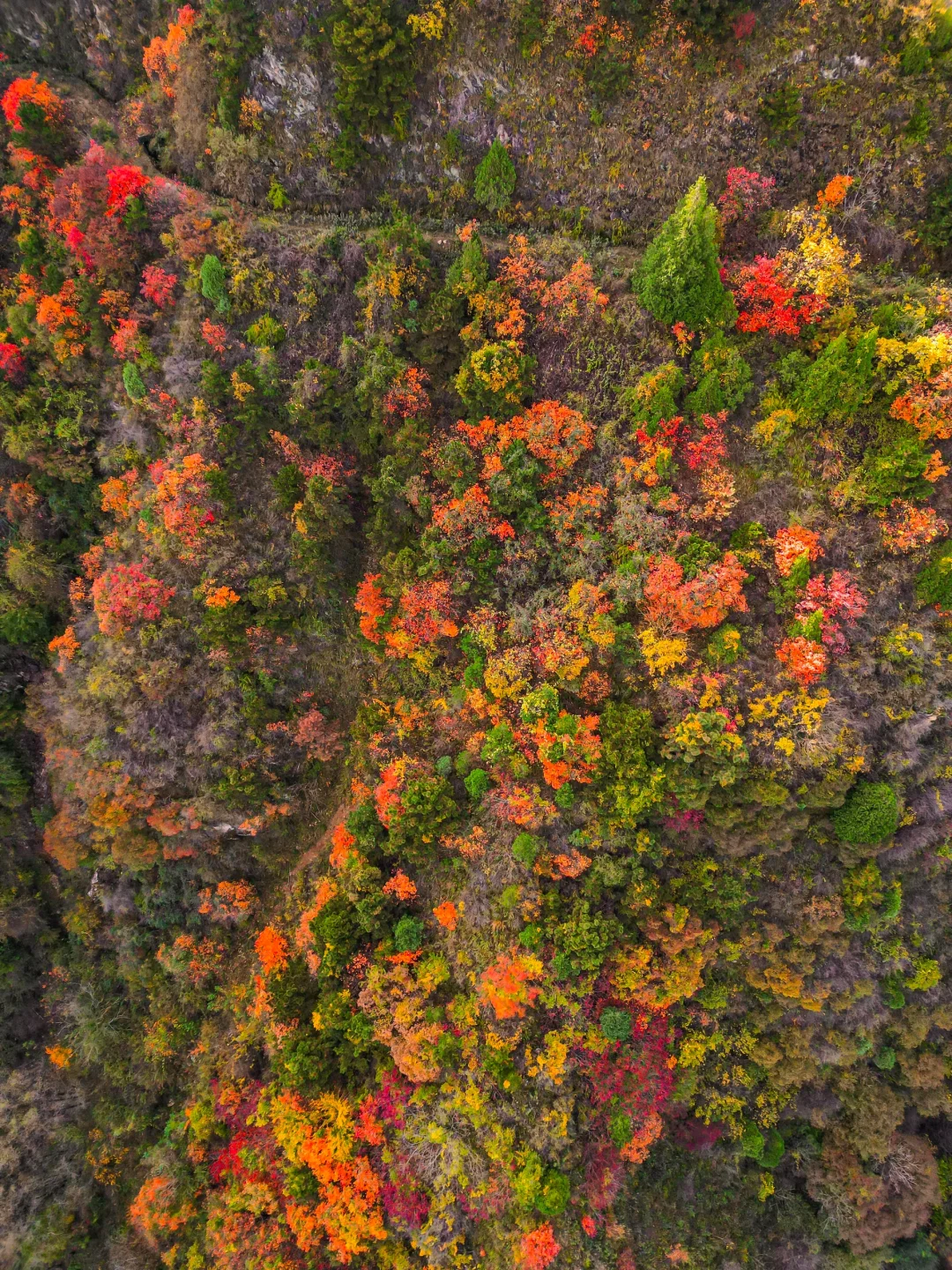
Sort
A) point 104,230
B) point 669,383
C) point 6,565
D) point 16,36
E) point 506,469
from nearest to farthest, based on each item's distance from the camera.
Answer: point 669,383, point 506,469, point 104,230, point 16,36, point 6,565

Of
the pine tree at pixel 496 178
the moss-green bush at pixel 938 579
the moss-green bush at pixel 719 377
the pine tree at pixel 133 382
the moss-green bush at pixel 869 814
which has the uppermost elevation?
the pine tree at pixel 496 178

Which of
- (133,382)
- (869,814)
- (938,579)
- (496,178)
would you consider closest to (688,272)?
(496,178)

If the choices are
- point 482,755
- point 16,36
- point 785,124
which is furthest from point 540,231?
point 16,36

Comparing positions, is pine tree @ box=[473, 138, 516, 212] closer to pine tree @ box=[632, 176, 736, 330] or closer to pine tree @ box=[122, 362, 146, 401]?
pine tree @ box=[632, 176, 736, 330]

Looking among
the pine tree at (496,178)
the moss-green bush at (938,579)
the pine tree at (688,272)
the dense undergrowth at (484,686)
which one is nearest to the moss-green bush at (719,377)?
the dense undergrowth at (484,686)

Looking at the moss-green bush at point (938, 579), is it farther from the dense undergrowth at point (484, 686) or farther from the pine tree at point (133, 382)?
the pine tree at point (133, 382)

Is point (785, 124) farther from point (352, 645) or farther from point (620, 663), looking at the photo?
point (352, 645)

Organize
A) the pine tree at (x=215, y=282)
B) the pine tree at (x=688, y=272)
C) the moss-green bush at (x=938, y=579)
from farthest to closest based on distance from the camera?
the pine tree at (x=215, y=282)
the pine tree at (x=688, y=272)
the moss-green bush at (x=938, y=579)
